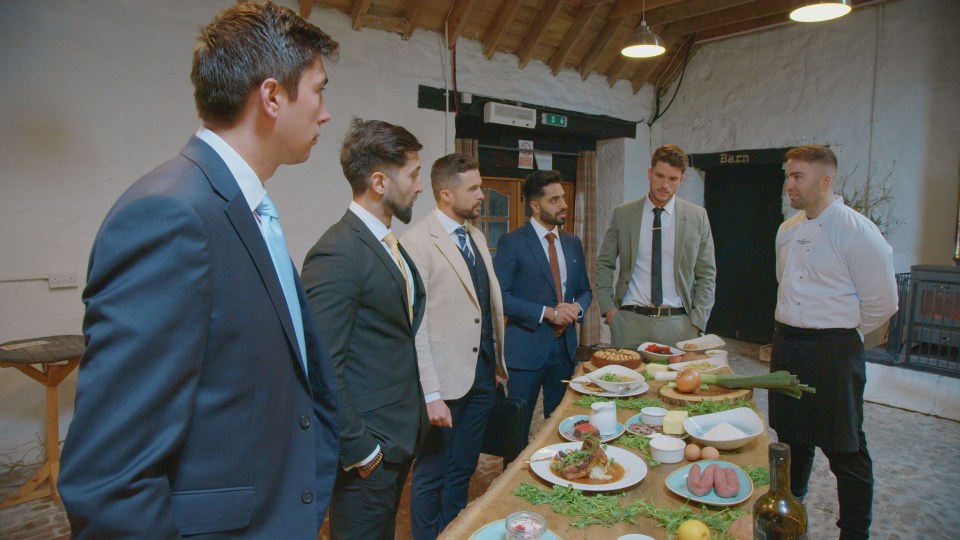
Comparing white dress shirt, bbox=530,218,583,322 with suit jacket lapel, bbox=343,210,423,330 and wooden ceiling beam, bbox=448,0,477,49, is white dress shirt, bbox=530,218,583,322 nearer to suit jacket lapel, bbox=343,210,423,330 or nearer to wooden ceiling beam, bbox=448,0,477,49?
suit jacket lapel, bbox=343,210,423,330

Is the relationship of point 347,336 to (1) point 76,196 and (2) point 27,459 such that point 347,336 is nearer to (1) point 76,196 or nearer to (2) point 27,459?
(1) point 76,196

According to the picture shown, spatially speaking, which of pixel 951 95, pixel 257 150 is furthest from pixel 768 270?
pixel 257 150

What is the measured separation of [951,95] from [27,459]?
7972mm

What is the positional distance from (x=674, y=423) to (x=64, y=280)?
367 cm

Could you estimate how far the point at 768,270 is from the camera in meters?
6.73

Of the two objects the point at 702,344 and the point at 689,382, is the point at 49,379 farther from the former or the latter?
the point at 702,344

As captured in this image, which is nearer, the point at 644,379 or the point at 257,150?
the point at 257,150

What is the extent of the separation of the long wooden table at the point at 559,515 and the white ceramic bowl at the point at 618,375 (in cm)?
46

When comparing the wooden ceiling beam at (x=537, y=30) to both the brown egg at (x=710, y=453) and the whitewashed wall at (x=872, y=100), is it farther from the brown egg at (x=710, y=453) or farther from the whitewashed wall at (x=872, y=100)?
the brown egg at (x=710, y=453)

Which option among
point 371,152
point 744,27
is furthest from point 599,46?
point 371,152

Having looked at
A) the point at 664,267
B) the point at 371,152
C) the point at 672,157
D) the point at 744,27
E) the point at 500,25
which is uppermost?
the point at 744,27

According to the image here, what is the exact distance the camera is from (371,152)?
1.95 metres

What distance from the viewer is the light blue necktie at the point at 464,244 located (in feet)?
9.04

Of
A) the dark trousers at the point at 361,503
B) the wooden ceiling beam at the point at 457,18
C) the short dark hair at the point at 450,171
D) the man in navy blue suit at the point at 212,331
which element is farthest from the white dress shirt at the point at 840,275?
the wooden ceiling beam at the point at 457,18
